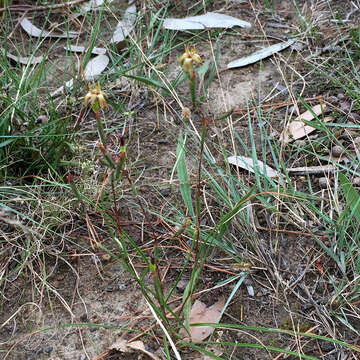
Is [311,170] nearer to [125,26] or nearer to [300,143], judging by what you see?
[300,143]

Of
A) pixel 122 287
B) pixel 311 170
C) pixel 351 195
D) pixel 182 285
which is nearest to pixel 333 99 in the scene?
pixel 311 170

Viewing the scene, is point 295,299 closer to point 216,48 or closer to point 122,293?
point 122,293

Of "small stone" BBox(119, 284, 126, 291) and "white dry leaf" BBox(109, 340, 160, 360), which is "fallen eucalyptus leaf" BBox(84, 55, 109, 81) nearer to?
"small stone" BBox(119, 284, 126, 291)

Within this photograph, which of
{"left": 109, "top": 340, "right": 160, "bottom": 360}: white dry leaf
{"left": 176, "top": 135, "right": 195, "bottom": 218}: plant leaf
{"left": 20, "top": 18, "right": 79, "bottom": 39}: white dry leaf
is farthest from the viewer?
{"left": 20, "top": 18, "right": 79, "bottom": 39}: white dry leaf

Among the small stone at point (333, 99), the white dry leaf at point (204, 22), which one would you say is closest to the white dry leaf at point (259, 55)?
the white dry leaf at point (204, 22)

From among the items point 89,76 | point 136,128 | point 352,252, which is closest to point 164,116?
point 136,128

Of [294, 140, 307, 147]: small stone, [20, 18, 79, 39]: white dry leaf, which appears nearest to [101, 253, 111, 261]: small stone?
[294, 140, 307, 147]: small stone
